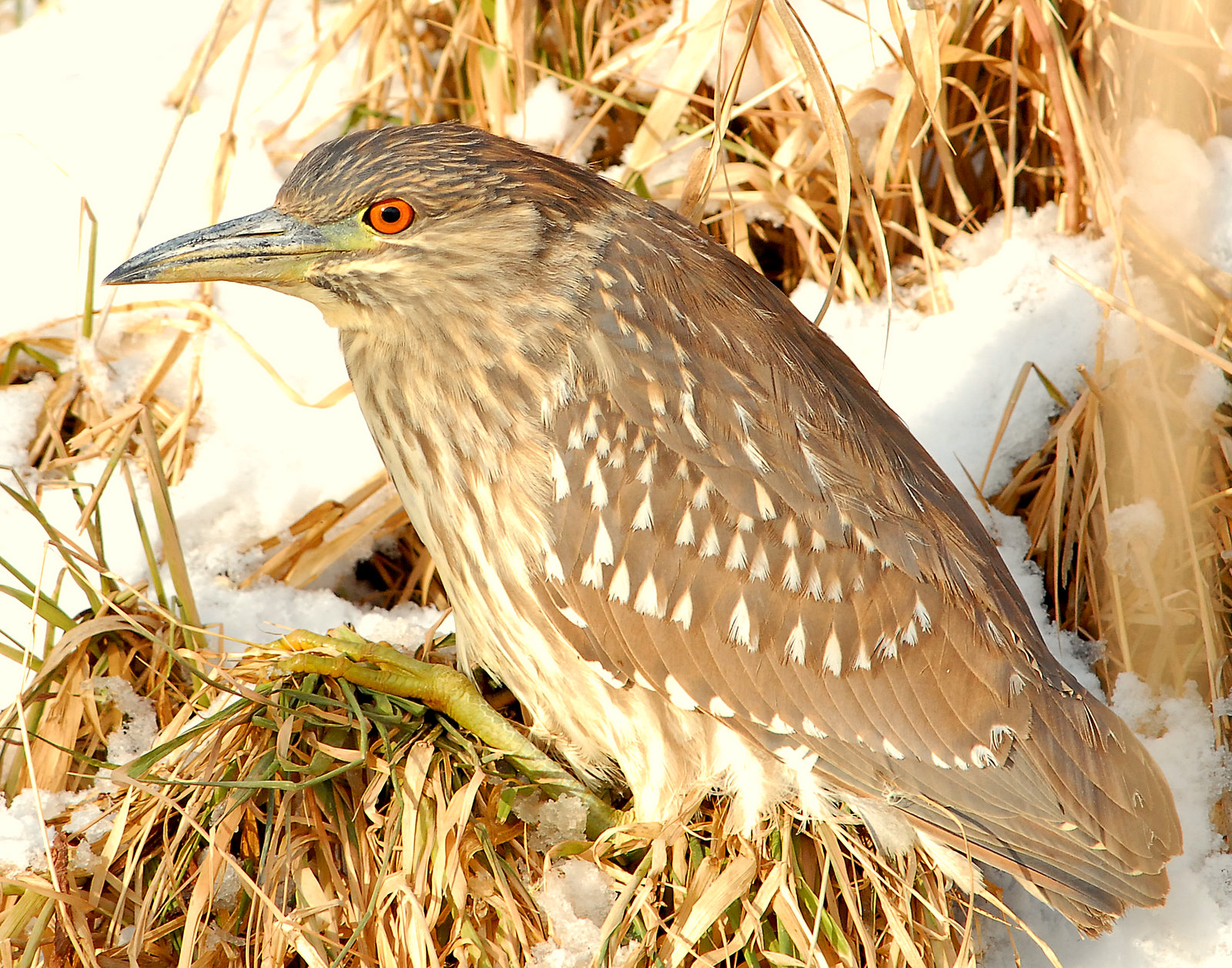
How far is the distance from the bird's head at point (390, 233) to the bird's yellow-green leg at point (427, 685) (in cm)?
66

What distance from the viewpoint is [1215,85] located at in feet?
9.64

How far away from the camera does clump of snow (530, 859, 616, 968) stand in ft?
7.16

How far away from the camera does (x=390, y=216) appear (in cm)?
211

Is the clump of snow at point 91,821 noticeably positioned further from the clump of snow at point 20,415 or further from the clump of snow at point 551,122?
the clump of snow at point 551,122

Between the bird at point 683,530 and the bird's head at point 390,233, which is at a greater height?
the bird's head at point 390,233

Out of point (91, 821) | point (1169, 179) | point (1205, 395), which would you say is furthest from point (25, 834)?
point (1169, 179)

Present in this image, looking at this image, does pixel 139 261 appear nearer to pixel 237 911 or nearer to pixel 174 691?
pixel 174 691

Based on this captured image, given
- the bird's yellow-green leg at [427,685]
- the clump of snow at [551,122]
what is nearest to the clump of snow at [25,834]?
the bird's yellow-green leg at [427,685]

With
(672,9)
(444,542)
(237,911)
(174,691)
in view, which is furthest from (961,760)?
(672,9)

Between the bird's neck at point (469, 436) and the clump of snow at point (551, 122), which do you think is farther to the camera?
the clump of snow at point (551, 122)

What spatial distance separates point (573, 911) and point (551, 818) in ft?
0.68

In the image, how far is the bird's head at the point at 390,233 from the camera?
2.10 metres

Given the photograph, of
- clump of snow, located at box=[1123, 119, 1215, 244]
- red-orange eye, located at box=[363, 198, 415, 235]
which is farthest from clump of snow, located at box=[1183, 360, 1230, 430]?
red-orange eye, located at box=[363, 198, 415, 235]

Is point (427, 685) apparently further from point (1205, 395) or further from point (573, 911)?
point (1205, 395)
